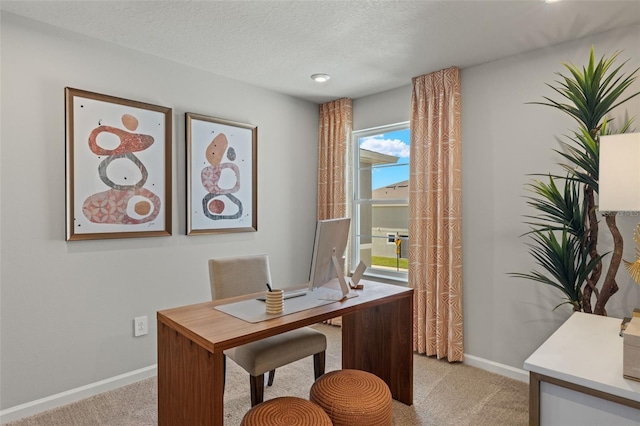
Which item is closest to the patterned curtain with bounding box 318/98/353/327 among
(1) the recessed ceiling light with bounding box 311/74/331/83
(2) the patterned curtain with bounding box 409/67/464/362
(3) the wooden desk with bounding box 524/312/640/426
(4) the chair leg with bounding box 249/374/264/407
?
(1) the recessed ceiling light with bounding box 311/74/331/83

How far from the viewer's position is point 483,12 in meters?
2.13

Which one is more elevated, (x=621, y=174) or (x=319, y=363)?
(x=621, y=174)

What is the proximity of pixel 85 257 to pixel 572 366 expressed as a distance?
276 cm

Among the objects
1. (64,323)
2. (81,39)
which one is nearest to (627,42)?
(81,39)

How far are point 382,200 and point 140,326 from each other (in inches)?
97.6

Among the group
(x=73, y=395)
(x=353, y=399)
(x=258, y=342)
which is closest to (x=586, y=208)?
(x=353, y=399)

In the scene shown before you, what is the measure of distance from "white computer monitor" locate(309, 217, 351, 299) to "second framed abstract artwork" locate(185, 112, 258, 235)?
139 centimetres

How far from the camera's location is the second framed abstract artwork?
3002mm

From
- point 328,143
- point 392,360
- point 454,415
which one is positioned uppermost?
point 328,143

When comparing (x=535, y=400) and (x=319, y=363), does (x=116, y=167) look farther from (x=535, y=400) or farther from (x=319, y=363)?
(x=535, y=400)

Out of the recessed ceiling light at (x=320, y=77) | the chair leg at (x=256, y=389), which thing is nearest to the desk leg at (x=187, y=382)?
the chair leg at (x=256, y=389)

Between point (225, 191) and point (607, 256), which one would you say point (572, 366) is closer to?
point (607, 256)

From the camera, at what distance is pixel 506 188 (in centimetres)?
279

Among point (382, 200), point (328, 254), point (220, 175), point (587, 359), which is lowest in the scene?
point (587, 359)
